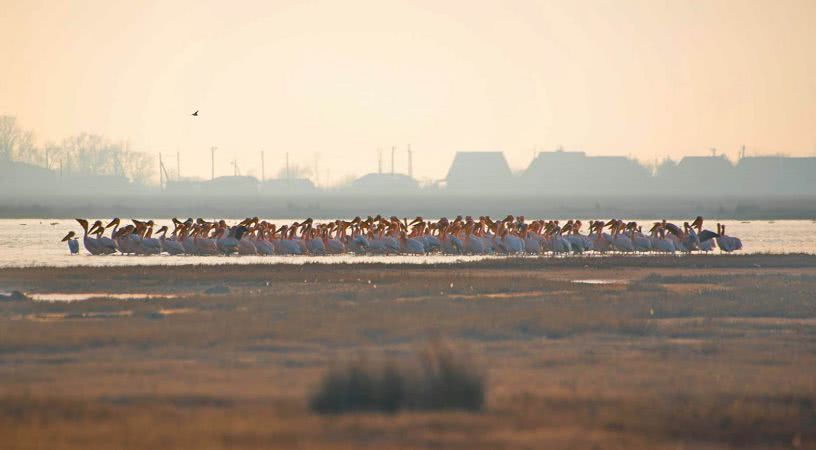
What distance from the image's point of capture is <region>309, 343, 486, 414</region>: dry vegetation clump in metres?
14.0

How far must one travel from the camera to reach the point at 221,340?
1928cm

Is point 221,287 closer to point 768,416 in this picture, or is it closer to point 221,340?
point 221,340

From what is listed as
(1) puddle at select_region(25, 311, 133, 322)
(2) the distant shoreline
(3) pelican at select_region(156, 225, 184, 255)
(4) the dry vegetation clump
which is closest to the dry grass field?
(1) puddle at select_region(25, 311, 133, 322)

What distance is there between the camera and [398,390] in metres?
14.1

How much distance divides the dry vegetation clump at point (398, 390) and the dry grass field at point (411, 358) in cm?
19

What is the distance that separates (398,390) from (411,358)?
3346 mm

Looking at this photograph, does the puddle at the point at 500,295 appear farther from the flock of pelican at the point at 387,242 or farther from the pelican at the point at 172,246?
the pelican at the point at 172,246

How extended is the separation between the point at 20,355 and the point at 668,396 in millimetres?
7860

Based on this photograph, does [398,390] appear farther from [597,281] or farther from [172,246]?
[172,246]

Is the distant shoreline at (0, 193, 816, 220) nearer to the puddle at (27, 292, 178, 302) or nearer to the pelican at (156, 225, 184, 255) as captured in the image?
the pelican at (156, 225, 184, 255)

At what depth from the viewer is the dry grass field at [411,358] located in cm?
1316

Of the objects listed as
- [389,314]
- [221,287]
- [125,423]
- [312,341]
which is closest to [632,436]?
[125,423]

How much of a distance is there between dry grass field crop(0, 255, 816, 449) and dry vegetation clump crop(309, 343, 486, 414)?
7.4 inches

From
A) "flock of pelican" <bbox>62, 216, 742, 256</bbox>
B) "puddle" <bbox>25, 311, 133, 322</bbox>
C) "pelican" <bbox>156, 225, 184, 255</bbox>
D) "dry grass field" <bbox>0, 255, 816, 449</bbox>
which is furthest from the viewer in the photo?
"flock of pelican" <bbox>62, 216, 742, 256</bbox>
